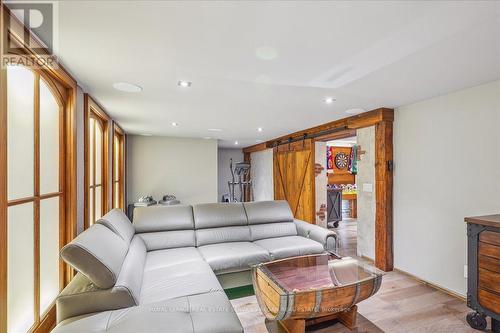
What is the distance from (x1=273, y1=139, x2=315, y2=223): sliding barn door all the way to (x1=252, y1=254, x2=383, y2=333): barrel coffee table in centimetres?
271

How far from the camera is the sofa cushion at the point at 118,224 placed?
7.56 ft

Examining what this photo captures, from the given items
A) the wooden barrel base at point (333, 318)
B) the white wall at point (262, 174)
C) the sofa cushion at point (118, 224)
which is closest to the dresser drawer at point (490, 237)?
the wooden barrel base at point (333, 318)

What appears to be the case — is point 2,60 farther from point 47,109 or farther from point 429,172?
point 429,172

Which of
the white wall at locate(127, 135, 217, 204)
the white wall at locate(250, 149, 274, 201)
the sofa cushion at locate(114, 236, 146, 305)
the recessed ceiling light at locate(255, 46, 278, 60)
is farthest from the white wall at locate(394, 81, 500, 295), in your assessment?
the white wall at locate(127, 135, 217, 204)

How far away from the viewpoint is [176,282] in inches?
80.4

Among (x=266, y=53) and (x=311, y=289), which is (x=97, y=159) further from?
(x=311, y=289)

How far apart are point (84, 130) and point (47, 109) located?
0.64m

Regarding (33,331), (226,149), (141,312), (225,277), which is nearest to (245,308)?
(225,277)

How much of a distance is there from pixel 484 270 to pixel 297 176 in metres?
3.95

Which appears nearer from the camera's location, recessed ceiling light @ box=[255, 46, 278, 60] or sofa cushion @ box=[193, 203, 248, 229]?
recessed ceiling light @ box=[255, 46, 278, 60]

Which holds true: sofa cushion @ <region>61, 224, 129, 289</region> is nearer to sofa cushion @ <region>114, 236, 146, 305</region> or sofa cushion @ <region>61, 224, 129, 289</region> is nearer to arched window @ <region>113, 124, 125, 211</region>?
sofa cushion @ <region>114, 236, 146, 305</region>

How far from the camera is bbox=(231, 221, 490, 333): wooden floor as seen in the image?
2154 millimetres

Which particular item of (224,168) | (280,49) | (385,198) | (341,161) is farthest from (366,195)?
(224,168)

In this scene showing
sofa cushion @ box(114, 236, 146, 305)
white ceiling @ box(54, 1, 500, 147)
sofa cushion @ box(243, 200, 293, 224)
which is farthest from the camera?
sofa cushion @ box(243, 200, 293, 224)
